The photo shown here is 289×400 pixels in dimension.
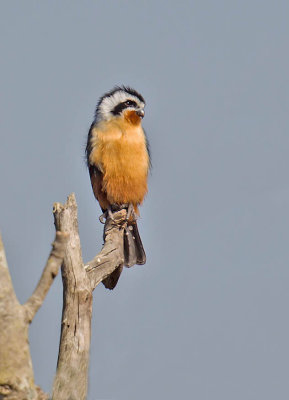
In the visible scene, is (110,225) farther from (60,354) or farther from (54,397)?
(54,397)

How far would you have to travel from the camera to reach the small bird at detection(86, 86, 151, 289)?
9.30 m

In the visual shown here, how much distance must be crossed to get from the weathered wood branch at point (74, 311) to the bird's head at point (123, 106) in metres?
3.17

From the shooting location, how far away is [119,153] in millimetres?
9297

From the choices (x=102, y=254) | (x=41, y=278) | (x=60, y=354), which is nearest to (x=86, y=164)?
(x=102, y=254)

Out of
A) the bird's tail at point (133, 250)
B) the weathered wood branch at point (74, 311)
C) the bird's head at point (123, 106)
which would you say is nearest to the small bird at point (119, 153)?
the bird's head at point (123, 106)

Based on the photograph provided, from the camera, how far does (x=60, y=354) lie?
5.86 meters

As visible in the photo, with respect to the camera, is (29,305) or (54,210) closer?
(29,305)

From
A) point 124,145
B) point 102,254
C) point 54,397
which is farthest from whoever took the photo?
point 124,145

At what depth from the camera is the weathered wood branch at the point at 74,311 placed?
5680 mm

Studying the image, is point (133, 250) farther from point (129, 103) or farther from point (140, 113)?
point (129, 103)

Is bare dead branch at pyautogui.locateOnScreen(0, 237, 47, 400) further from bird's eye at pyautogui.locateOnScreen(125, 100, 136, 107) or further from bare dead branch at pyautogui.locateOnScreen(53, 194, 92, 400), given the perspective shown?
bird's eye at pyautogui.locateOnScreen(125, 100, 136, 107)

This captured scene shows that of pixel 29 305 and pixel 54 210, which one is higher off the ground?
pixel 54 210

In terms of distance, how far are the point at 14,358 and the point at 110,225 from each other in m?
4.44

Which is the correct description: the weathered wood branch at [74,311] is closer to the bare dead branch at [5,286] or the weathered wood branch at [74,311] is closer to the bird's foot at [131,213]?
the bare dead branch at [5,286]
